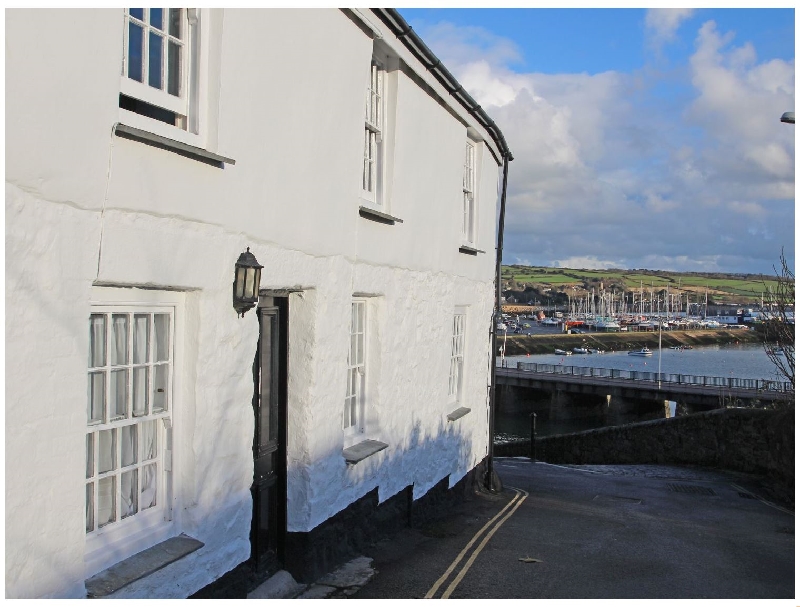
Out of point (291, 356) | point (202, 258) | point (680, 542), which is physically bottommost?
point (680, 542)

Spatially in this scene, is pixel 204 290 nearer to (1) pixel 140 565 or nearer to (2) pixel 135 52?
(2) pixel 135 52

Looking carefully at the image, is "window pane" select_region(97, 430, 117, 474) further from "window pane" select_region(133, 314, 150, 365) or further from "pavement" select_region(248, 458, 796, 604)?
"pavement" select_region(248, 458, 796, 604)

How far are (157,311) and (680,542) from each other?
7891 millimetres

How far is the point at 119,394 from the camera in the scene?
193 inches

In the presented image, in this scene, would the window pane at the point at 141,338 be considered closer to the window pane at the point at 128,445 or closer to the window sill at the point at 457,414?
the window pane at the point at 128,445

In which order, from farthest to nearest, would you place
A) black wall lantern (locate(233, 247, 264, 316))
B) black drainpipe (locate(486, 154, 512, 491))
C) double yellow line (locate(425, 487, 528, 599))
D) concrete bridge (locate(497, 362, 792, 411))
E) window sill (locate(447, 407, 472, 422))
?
concrete bridge (locate(497, 362, 792, 411)), black drainpipe (locate(486, 154, 512, 491)), window sill (locate(447, 407, 472, 422)), double yellow line (locate(425, 487, 528, 599)), black wall lantern (locate(233, 247, 264, 316))

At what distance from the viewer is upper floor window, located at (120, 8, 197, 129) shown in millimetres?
4863

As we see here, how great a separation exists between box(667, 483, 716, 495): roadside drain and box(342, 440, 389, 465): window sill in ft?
31.8

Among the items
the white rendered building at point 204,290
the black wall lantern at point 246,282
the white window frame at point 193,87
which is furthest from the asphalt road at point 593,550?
the white window frame at point 193,87

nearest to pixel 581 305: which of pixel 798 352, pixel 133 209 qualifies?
pixel 798 352

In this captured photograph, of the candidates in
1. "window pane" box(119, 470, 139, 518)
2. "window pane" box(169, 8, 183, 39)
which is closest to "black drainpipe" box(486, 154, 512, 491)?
"window pane" box(119, 470, 139, 518)
